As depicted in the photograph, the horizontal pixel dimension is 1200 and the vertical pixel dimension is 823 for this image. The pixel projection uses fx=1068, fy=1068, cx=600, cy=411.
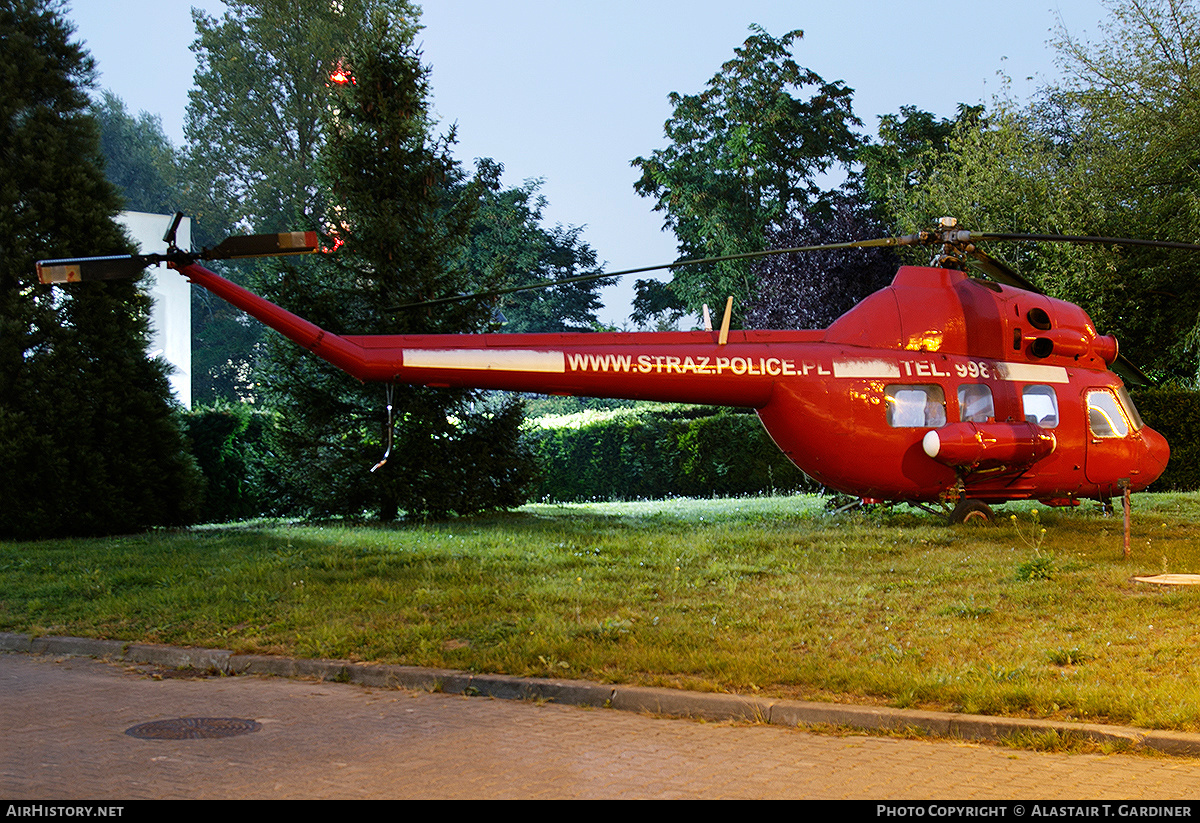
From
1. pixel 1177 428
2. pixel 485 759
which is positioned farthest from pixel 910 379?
pixel 1177 428

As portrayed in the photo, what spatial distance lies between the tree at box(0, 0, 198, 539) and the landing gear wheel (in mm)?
12114

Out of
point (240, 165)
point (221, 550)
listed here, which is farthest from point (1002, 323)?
point (240, 165)

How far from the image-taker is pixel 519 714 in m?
7.32

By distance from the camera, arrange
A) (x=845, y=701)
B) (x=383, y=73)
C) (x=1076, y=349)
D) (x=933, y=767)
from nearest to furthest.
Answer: (x=933, y=767) → (x=845, y=701) → (x=1076, y=349) → (x=383, y=73)

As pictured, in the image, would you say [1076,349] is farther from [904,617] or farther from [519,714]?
[519,714]

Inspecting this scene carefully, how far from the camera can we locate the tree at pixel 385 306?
16859mm

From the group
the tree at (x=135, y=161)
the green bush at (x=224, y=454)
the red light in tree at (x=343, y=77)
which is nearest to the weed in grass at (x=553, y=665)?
the red light in tree at (x=343, y=77)

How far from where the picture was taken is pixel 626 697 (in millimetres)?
7496

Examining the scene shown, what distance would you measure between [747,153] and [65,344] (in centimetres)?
2936

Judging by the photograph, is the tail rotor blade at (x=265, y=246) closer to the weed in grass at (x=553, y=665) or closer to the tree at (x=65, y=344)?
the weed in grass at (x=553, y=665)

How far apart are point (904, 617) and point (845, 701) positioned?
2299 millimetres

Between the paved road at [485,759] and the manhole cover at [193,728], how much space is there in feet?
0.33

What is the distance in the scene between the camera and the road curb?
6383mm

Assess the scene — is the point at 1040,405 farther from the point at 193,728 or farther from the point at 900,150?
the point at 900,150
